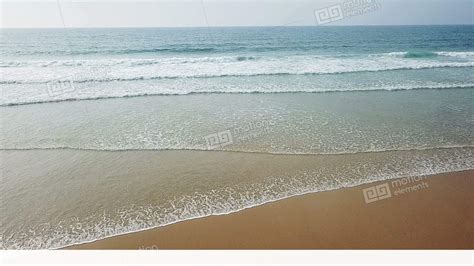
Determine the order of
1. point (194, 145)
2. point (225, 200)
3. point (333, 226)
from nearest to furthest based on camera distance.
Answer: point (333, 226)
point (225, 200)
point (194, 145)

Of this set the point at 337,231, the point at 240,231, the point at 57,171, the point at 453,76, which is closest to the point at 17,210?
the point at 57,171

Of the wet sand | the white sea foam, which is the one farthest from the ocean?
the wet sand

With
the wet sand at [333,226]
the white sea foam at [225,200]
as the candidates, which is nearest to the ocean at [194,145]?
the white sea foam at [225,200]

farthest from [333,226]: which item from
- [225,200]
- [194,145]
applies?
[194,145]

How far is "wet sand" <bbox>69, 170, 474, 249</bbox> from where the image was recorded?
444 cm

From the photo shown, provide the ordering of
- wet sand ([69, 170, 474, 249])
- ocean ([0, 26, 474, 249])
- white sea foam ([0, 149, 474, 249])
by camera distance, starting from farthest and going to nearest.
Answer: ocean ([0, 26, 474, 249]), white sea foam ([0, 149, 474, 249]), wet sand ([69, 170, 474, 249])

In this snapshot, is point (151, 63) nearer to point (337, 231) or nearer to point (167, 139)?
point (167, 139)

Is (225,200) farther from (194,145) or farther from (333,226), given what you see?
(194,145)

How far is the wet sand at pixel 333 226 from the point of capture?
4.44 meters

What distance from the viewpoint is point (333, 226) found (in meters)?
4.77

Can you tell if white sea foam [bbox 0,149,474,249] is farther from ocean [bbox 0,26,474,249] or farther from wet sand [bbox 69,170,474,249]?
wet sand [bbox 69,170,474,249]

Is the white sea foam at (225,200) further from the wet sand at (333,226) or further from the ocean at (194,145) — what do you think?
the wet sand at (333,226)

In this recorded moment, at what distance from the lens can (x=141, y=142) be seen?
7965mm

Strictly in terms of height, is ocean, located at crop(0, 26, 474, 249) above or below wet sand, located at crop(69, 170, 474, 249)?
above
